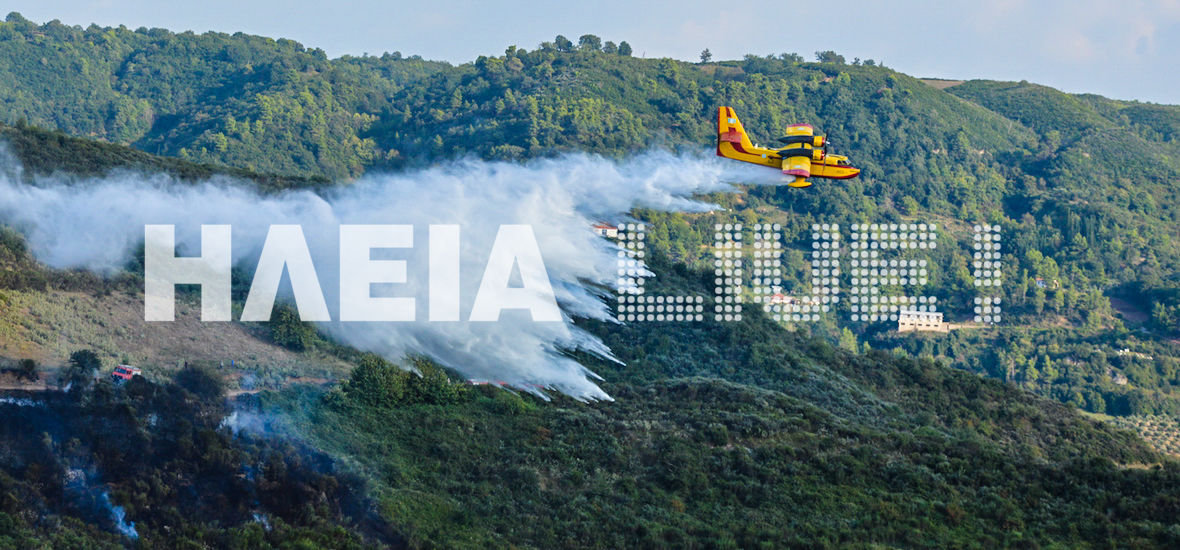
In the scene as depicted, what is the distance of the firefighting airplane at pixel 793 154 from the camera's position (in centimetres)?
5553

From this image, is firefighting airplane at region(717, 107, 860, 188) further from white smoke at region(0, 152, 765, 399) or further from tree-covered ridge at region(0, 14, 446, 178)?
tree-covered ridge at region(0, 14, 446, 178)

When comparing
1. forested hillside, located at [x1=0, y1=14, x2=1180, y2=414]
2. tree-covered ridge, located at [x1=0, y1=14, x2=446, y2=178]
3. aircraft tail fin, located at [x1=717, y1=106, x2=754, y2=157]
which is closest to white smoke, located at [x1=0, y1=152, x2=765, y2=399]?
aircraft tail fin, located at [x1=717, y1=106, x2=754, y2=157]

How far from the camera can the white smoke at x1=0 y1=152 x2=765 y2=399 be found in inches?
1905

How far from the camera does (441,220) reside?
174 feet

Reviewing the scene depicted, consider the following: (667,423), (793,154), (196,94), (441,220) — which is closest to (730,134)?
(793,154)

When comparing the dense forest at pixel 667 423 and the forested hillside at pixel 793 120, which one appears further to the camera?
the forested hillside at pixel 793 120

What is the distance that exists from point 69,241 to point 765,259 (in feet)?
280

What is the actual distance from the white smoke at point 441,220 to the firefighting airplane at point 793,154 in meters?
1.23

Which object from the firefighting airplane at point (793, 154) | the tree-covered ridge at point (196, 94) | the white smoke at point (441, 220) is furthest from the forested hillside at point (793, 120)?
the firefighting airplane at point (793, 154)

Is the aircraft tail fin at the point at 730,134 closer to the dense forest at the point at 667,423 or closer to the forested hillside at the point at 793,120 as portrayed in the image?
the dense forest at the point at 667,423

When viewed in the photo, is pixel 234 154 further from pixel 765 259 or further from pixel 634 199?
pixel 634 199

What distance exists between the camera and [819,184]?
142 meters

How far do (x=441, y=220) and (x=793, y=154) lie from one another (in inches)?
568

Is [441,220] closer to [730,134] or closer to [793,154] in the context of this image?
[730,134]
